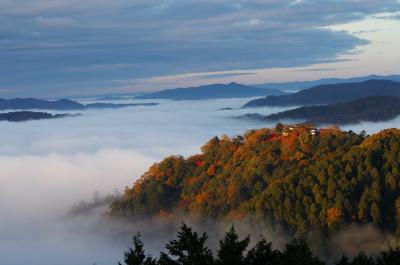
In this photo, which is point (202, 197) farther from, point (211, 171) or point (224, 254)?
point (224, 254)

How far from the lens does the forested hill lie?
63719mm

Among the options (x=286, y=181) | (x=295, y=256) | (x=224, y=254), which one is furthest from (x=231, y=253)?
(x=286, y=181)

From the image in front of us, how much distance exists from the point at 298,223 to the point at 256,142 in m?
23.4

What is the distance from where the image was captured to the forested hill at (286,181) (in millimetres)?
63719

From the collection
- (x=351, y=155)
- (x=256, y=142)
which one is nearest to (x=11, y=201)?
(x=256, y=142)

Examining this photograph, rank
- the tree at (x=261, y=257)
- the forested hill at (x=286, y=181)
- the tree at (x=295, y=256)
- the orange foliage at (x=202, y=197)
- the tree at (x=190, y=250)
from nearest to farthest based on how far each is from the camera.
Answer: the tree at (x=190, y=250) < the tree at (x=295, y=256) < the tree at (x=261, y=257) < the forested hill at (x=286, y=181) < the orange foliage at (x=202, y=197)

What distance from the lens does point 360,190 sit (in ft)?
217

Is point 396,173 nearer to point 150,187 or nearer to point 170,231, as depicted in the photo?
point 170,231

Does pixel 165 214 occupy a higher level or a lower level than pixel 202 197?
lower

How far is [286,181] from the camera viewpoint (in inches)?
2645

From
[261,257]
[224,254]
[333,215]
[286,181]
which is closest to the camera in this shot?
[224,254]

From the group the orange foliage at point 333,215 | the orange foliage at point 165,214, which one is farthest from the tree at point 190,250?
the orange foliage at point 165,214

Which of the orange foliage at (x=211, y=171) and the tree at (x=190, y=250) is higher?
the tree at (x=190, y=250)

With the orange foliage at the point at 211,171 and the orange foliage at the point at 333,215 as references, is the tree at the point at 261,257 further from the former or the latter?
the orange foliage at the point at 211,171
